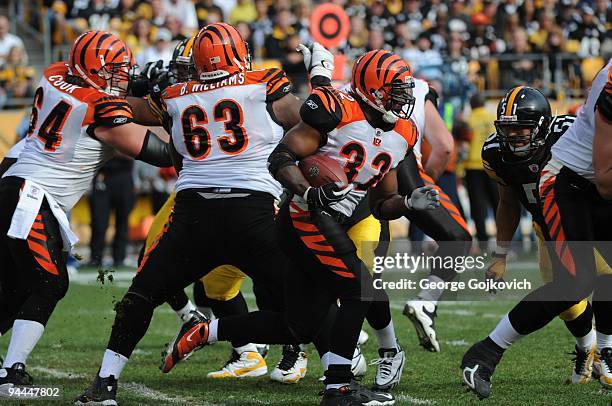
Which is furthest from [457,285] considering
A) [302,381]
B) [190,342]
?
[190,342]

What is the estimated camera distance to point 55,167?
5.67 metres

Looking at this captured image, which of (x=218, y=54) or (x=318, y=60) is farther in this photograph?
(x=318, y=60)

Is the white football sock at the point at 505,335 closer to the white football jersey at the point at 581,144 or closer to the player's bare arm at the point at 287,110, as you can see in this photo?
the white football jersey at the point at 581,144

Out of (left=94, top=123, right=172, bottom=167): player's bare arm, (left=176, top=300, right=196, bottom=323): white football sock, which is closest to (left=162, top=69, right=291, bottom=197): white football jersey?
(left=94, top=123, right=172, bottom=167): player's bare arm

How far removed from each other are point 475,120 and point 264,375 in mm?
7198

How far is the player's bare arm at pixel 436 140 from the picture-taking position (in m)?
7.28

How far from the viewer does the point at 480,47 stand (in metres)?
15.5

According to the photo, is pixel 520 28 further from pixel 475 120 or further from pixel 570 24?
pixel 475 120

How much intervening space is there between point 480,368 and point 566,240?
74 centimetres

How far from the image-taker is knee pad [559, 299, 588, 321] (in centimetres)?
553

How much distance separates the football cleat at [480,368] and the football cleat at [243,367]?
1.47 m

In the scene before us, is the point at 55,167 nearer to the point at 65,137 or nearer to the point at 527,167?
the point at 65,137

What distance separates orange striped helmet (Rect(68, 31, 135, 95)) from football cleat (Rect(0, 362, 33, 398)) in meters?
1.57

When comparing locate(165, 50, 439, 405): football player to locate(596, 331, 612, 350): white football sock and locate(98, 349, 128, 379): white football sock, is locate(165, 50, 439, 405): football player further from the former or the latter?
locate(596, 331, 612, 350): white football sock
